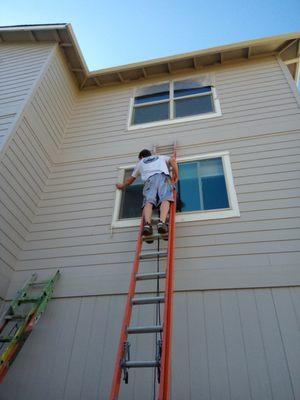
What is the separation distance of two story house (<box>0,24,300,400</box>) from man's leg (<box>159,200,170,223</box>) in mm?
729

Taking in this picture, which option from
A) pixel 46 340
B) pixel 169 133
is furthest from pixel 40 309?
pixel 169 133

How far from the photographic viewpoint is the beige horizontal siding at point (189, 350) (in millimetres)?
3318

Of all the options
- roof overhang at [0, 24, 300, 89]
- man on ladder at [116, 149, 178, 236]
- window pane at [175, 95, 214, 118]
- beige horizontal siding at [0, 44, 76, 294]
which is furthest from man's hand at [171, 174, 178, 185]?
roof overhang at [0, 24, 300, 89]

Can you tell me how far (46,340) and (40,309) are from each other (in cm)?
41

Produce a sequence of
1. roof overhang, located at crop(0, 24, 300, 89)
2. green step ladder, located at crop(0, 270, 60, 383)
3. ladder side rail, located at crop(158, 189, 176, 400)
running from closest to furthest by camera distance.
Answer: ladder side rail, located at crop(158, 189, 176, 400)
green step ladder, located at crop(0, 270, 60, 383)
roof overhang, located at crop(0, 24, 300, 89)

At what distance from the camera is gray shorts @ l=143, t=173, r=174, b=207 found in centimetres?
434

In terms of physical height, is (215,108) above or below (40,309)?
above

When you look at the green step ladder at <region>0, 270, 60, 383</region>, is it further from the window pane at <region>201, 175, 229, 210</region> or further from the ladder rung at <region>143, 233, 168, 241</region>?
the window pane at <region>201, 175, 229, 210</region>

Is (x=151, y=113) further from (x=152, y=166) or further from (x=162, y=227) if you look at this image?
(x=162, y=227)

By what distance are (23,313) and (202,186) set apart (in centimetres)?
341

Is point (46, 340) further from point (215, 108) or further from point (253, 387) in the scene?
point (215, 108)

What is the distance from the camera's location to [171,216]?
4078 millimetres

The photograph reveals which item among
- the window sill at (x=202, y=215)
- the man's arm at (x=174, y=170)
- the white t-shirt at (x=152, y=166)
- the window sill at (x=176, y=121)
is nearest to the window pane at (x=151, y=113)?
the window sill at (x=176, y=121)

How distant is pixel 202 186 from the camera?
529cm
